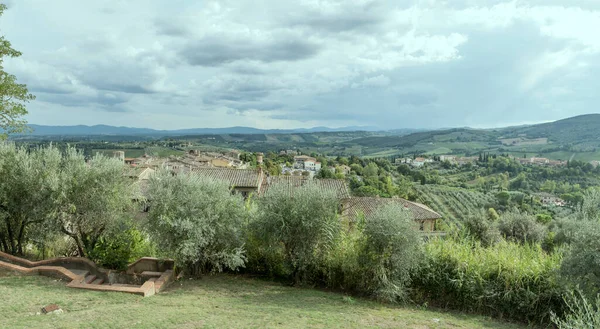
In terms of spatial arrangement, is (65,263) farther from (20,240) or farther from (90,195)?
(20,240)

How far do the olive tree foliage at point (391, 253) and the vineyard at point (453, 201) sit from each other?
51.6 m

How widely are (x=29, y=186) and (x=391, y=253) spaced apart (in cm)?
1254

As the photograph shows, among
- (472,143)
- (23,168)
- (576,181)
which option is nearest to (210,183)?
(23,168)

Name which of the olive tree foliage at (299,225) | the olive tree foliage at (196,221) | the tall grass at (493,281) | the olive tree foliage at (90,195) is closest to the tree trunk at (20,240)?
the olive tree foliage at (90,195)

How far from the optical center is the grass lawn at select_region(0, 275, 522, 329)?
771 cm

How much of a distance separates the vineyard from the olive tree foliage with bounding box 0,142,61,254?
5617cm

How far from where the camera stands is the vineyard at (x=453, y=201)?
6397cm

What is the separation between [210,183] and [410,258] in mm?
6844

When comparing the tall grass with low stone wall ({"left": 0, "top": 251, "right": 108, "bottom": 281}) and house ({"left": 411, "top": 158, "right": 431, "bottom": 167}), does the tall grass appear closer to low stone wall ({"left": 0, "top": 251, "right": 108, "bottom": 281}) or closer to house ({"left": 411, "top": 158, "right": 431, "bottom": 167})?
low stone wall ({"left": 0, "top": 251, "right": 108, "bottom": 281})

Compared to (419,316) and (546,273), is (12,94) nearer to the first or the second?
(419,316)

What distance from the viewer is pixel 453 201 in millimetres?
72812

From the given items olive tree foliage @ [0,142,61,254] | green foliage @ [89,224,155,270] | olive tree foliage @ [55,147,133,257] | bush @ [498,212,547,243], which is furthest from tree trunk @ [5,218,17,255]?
bush @ [498,212,547,243]

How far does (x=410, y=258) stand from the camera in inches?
419

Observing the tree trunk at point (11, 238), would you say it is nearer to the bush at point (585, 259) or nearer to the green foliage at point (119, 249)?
the green foliage at point (119, 249)
